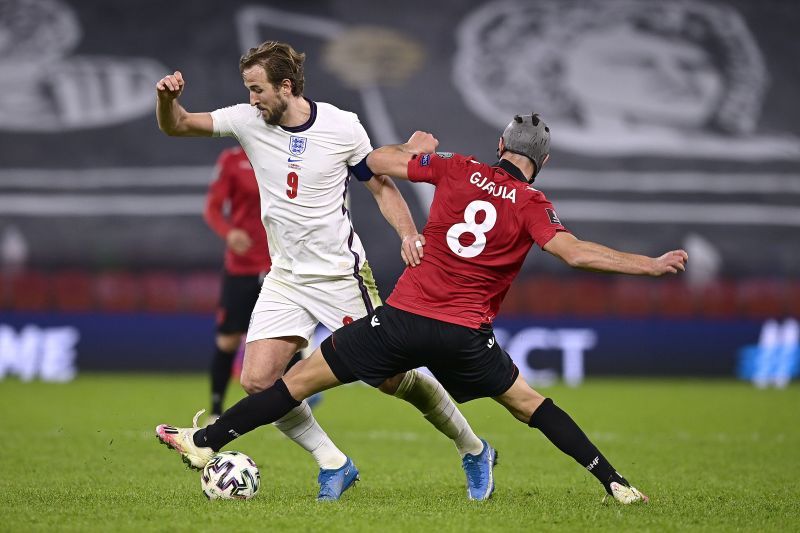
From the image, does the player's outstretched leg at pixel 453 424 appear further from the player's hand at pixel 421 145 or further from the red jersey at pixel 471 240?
the player's hand at pixel 421 145

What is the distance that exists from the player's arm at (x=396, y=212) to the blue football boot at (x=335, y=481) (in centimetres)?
113

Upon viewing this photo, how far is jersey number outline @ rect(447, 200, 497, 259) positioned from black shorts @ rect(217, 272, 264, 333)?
3513 mm

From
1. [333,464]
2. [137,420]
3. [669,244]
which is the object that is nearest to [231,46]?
[669,244]

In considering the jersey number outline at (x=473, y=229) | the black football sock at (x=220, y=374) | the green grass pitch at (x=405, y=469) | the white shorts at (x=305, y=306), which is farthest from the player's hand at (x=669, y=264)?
the black football sock at (x=220, y=374)

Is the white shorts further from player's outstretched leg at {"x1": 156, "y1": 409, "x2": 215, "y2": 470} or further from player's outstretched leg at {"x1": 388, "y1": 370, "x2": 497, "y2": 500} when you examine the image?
player's outstretched leg at {"x1": 156, "y1": 409, "x2": 215, "y2": 470}

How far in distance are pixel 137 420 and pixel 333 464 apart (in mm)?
4119

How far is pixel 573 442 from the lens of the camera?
5.48 meters

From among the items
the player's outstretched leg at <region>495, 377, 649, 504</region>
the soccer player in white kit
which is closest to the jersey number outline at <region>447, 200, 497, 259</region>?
the soccer player in white kit

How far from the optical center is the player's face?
579 centimetres

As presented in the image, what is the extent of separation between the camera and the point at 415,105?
18.5 meters

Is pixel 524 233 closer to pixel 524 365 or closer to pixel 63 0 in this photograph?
pixel 524 365

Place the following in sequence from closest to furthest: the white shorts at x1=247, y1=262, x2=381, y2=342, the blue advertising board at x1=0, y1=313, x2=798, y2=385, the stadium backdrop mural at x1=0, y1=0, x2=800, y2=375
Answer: the white shorts at x1=247, y1=262, x2=381, y2=342 < the blue advertising board at x1=0, y1=313, x2=798, y2=385 < the stadium backdrop mural at x1=0, y1=0, x2=800, y2=375

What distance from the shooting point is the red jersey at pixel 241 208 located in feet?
28.8

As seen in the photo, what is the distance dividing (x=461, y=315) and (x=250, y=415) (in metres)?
1.12
